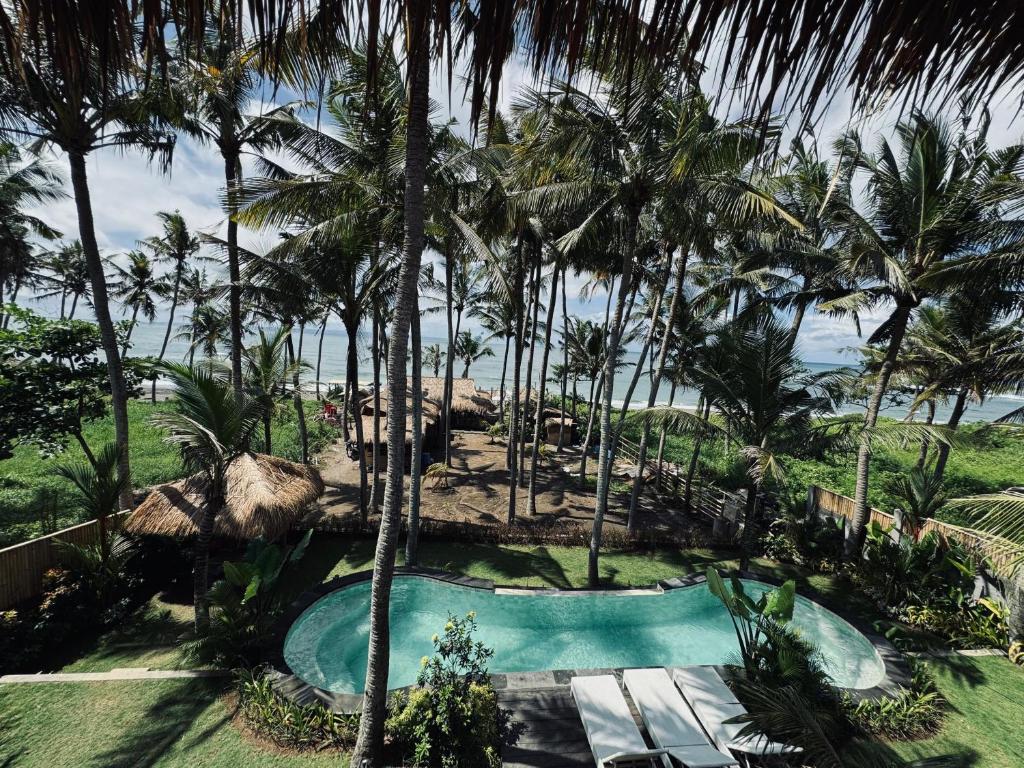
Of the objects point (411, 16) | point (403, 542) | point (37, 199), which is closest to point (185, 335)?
point (37, 199)

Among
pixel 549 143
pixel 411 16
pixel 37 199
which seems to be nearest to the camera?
pixel 411 16

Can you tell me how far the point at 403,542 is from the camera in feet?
35.9

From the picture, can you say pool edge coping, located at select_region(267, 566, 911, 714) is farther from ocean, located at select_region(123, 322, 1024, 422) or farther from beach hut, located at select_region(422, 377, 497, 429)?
ocean, located at select_region(123, 322, 1024, 422)

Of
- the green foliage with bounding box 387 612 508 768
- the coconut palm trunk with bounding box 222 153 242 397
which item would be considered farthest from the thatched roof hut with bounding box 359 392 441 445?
the green foliage with bounding box 387 612 508 768

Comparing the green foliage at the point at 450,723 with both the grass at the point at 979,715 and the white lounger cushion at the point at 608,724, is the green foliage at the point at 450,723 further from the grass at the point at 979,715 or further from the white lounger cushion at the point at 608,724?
the grass at the point at 979,715

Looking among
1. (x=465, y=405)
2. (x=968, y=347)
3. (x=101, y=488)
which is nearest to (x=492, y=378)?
(x=465, y=405)

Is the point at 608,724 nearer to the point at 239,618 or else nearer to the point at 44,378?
the point at 239,618

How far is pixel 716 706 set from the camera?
5.55m

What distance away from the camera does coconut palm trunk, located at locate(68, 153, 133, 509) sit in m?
7.80

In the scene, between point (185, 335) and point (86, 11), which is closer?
point (86, 11)

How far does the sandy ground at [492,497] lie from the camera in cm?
1248

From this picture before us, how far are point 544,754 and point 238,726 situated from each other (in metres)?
3.74

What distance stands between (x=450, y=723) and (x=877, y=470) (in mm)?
24991

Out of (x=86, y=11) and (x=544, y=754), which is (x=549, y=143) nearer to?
(x=86, y=11)
